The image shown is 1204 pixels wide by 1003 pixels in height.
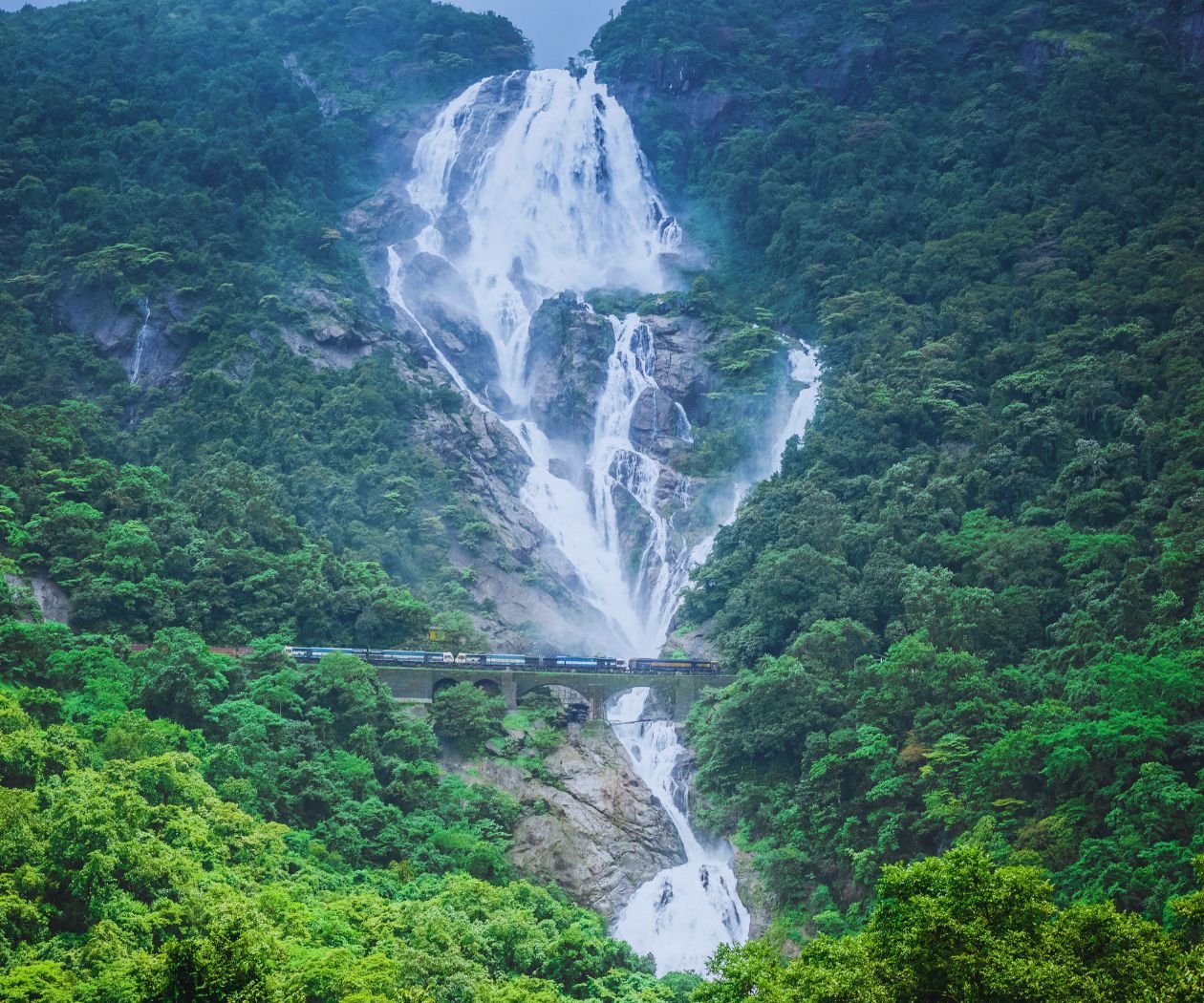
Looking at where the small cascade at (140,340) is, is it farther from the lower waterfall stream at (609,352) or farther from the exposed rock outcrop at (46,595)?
the exposed rock outcrop at (46,595)

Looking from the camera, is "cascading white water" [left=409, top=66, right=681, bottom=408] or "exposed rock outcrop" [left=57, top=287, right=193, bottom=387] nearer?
"exposed rock outcrop" [left=57, top=287, right=193, bottom=387]

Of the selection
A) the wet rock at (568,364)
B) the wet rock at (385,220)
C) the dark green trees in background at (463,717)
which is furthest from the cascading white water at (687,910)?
the wet rock at (385,220)

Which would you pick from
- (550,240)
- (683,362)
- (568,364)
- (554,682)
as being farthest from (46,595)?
(550,240)

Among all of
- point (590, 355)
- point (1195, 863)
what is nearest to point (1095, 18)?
point (590, 355)

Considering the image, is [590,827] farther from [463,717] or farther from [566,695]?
[566,695]

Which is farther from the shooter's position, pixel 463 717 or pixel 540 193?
pixel 540 193

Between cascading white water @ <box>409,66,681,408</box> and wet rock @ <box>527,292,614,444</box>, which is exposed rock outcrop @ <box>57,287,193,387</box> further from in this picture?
cascading white water @ <box>409,66,681,408</box>

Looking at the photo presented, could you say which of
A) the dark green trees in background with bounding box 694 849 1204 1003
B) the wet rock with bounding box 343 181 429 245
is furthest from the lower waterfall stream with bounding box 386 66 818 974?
the dark green trees in background with bounding box 694 849 1204 1003

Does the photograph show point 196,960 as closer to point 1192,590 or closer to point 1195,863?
point 1195,863
